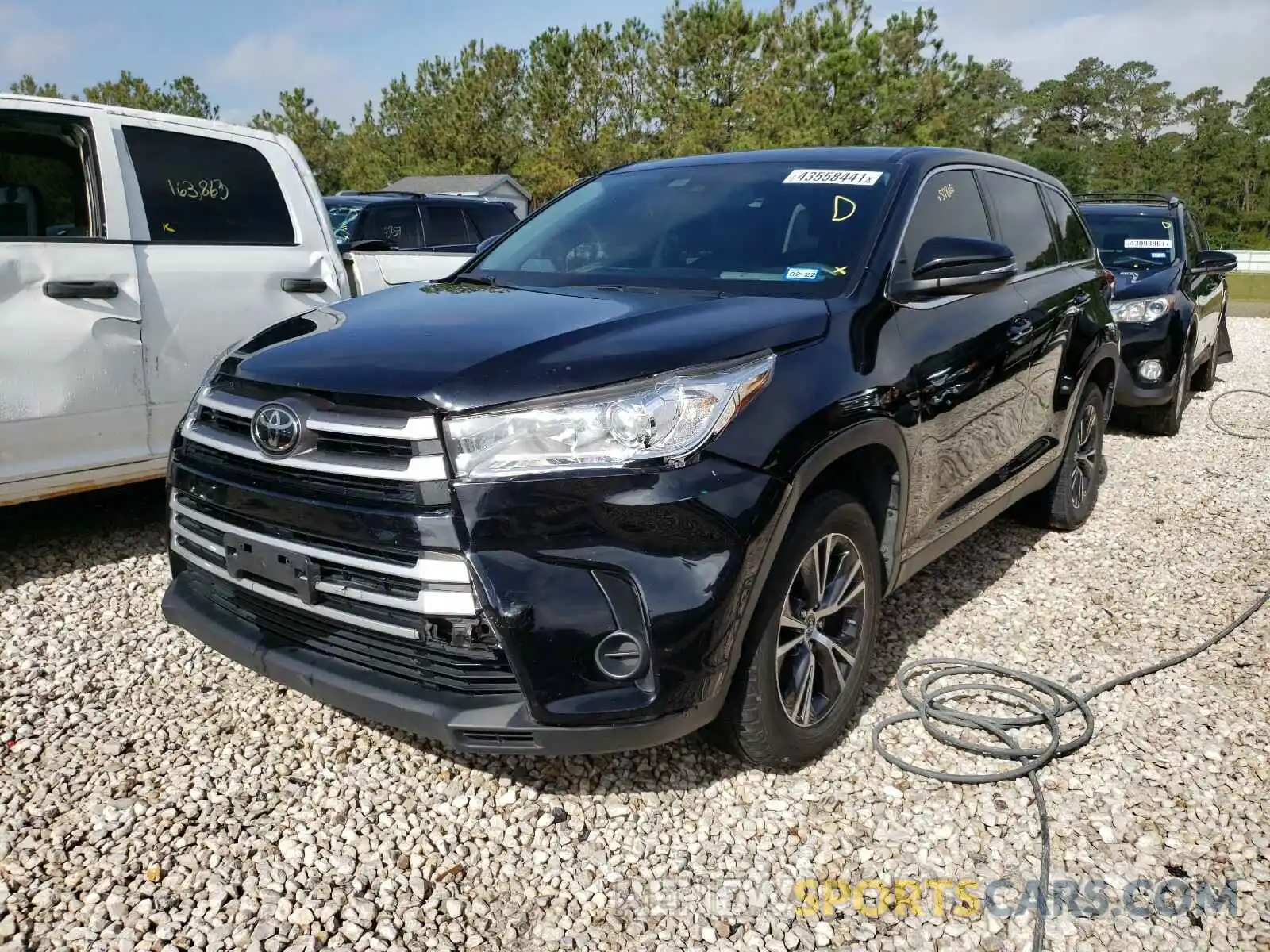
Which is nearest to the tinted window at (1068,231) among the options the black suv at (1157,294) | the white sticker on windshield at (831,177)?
the white sticker on windshield at (831,177)

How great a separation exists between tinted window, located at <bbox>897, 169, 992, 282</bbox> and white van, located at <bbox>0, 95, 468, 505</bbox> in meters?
2.97

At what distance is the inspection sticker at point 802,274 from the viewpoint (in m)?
3.12

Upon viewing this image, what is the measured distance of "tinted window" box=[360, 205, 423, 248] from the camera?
10.0 m

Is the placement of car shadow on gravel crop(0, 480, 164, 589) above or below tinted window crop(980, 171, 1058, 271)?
below

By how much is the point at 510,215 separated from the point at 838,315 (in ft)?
28.4

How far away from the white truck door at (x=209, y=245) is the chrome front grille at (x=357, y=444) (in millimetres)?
2050

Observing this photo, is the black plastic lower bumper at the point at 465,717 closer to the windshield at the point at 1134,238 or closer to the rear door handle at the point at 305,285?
the rear door handle at the point at 305,285

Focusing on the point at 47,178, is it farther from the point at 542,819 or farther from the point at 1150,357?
the point at 1150,357

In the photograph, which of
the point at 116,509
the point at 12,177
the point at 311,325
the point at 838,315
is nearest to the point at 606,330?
the point at 838,315

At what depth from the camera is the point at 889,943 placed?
91.7 inches

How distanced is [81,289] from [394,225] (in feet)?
21.1

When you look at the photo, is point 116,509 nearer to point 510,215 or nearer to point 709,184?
point 709,184

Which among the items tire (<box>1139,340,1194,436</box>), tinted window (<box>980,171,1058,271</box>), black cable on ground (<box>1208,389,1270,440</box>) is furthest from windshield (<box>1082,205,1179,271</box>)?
tinted window (<box>980,171,1058,271</box>)

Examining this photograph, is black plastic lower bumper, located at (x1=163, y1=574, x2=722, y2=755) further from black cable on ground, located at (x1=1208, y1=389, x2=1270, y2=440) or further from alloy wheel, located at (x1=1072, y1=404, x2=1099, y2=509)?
black cable on ground, located at (x1=1208, y1=389, x2=1270, y2=440)
